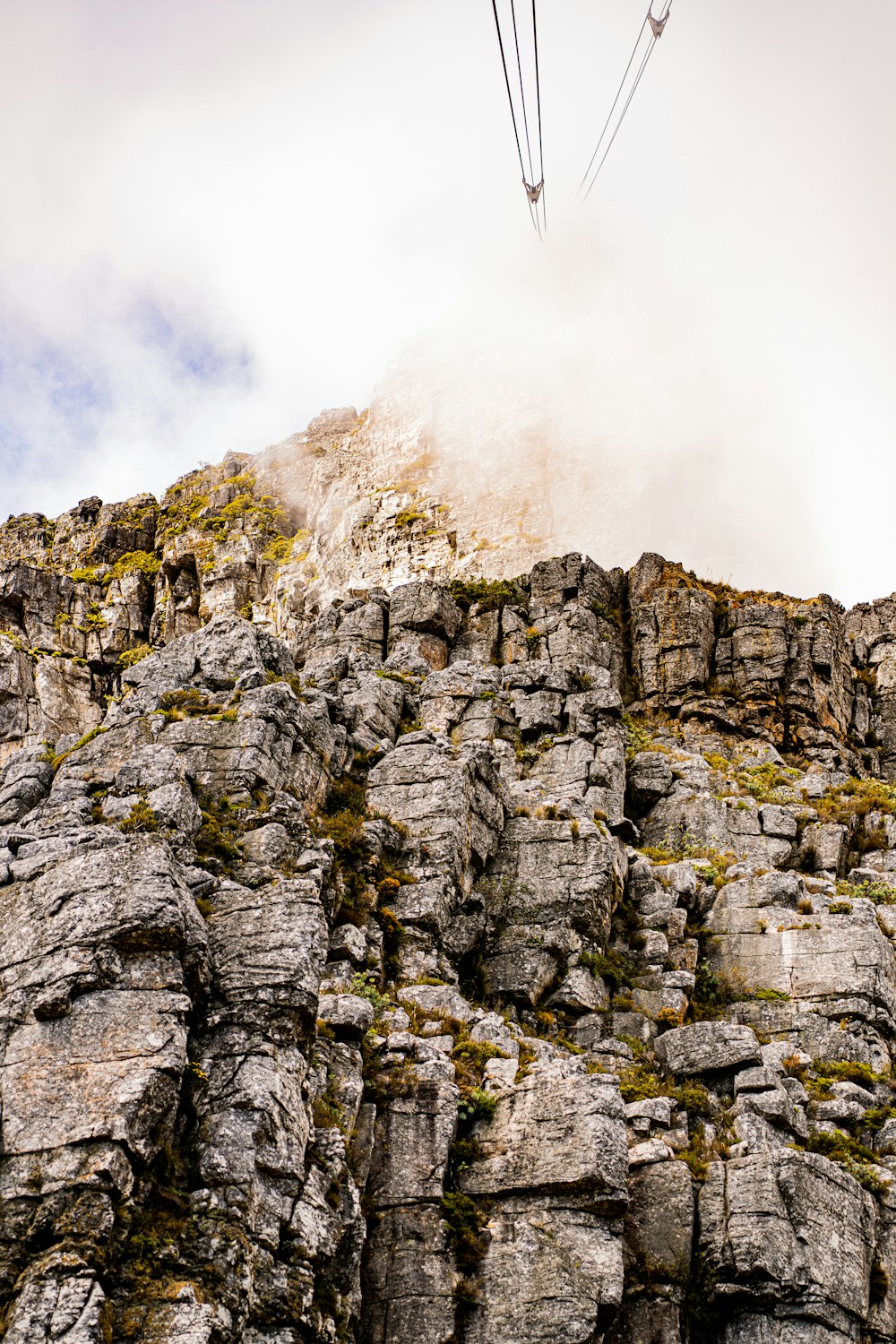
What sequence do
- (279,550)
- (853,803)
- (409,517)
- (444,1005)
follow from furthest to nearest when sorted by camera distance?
(279,550), (409,517), (853,803), (444,1005)

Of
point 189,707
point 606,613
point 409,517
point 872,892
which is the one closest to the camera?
point 189,707

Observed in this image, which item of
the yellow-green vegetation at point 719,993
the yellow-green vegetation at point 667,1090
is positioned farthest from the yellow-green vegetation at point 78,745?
the yellow-green vegetation at point 719,993

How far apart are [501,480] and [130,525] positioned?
1200 inches

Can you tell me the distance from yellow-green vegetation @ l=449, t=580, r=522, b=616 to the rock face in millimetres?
3122

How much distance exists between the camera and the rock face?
18969 millimetres

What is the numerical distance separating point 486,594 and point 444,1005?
99.7 ft

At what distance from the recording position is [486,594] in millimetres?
56250

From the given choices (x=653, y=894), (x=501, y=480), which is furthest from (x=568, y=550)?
(x=653, y=894)

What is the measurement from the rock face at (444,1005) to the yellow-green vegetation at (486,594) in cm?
312

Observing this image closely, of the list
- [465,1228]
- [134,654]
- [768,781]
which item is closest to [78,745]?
[465,1228]

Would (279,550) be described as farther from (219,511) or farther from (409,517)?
(409,517)

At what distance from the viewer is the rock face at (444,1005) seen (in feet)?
62.2

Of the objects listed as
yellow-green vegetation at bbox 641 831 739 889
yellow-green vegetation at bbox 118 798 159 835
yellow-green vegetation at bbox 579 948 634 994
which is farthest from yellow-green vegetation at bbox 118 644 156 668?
yellow-green vegetation at bbox 118 798 159 835

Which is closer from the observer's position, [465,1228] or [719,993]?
[465,1228]
